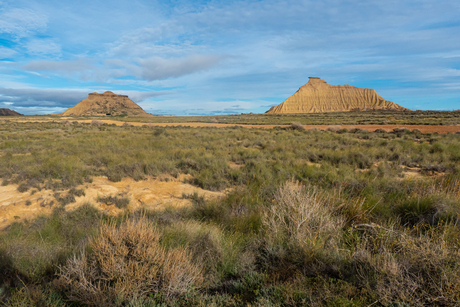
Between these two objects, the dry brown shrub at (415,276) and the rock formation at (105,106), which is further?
the rock formation at (105,106)

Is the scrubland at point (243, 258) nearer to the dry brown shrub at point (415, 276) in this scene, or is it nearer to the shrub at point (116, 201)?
the dry brown shrub at point (415, 276)

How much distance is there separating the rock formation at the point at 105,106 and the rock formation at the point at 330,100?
297 feet

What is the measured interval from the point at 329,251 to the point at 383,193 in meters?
3.53

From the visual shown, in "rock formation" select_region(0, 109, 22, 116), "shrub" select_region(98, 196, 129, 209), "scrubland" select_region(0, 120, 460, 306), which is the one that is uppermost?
"rock formation" select_region(0, 109, 22, 116)

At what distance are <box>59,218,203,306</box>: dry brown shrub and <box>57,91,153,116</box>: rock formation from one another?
144530 mm

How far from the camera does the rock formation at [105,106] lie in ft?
440

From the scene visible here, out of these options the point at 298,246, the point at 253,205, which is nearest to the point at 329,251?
the point at 298,246

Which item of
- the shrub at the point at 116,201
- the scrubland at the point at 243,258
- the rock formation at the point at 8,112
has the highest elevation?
the rock formation at the point at 8,112

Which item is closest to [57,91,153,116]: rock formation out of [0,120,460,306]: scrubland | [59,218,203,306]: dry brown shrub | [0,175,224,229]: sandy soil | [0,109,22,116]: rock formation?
[0,109,22,116]: rock formation

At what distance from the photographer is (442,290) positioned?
7.02 ft

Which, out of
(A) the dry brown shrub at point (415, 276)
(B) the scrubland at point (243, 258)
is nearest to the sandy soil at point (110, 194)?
Result: (B) the scrubland at point (243, 258)

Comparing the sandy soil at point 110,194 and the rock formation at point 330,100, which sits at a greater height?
the rock formation at point 330,100

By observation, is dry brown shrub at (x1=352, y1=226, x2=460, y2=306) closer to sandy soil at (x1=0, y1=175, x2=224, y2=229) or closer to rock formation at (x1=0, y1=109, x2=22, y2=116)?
sandy soil at (x1=0, y1=175, x2=224, y2=229)

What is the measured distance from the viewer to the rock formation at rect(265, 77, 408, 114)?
10309cm
